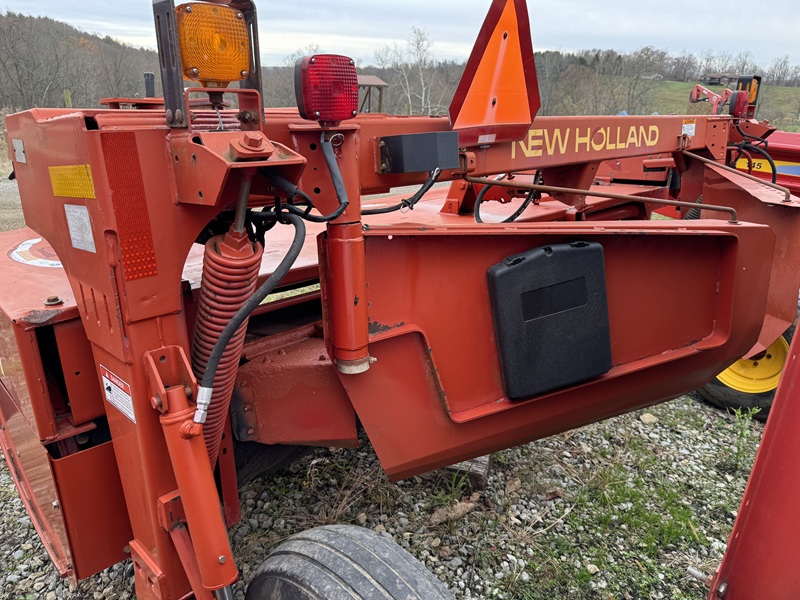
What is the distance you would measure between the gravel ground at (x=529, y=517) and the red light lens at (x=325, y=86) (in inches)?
77.3

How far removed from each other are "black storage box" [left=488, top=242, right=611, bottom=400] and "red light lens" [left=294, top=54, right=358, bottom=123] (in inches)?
29.4

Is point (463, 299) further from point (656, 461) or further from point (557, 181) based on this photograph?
point (656, 461)

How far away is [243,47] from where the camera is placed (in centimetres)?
134

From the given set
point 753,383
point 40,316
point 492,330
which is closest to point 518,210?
point 492,330

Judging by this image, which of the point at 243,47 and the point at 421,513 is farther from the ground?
the point at 243,47

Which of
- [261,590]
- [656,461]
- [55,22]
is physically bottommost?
[656,461]

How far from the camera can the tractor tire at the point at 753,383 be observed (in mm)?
3758

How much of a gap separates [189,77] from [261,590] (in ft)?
4.50

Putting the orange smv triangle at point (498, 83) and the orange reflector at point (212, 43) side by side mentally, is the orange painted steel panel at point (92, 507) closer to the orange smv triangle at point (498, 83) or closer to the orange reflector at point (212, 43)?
the orange reflector at point (212, 43)

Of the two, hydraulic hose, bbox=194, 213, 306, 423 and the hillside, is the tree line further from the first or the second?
hydraulic hose, bbox=194, 213, 306, 423

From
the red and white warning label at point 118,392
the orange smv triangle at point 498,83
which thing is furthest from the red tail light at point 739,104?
the red and white warning label at point 118,392

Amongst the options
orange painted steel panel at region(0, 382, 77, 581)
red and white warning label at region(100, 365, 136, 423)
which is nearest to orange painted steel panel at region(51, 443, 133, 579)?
orange painted steel panel at region(0, 382, 77, 581)

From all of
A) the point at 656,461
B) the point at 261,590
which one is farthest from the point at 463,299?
the point at 656,461

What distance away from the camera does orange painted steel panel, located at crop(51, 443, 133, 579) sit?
69.7 inches
